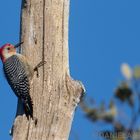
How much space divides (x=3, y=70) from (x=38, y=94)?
1.59m

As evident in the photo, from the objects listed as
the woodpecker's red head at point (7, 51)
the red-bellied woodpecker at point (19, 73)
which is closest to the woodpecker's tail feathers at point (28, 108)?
the red-bellied woodpecker at point (19, 73)

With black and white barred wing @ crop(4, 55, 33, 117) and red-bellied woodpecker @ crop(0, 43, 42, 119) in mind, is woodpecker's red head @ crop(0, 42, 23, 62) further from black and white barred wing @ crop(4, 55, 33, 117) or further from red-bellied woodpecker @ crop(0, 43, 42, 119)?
black and white barred wing @ crop(4, 55, 33, 117)

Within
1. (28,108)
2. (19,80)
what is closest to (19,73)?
(19,80)

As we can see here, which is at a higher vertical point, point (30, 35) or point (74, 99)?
point (30, 35)

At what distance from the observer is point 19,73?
17.3ft

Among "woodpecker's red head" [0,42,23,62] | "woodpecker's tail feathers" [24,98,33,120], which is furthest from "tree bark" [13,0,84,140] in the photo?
"woodpecker's red head" [0,42,23,62]

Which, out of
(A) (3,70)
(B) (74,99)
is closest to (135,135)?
(B) (74,99)

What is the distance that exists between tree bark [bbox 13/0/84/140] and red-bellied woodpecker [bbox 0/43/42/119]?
0.27 ft

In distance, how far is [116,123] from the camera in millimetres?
821

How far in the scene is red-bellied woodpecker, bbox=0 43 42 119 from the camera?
418 centimetres

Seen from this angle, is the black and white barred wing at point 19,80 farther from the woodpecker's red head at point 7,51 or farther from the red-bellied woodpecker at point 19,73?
the woodpecker's red head at point 7,51

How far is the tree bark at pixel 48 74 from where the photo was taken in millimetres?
3924

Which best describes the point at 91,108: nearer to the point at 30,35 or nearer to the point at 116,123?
the point at 116,123

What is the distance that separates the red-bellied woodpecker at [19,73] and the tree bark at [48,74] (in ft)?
0.27
